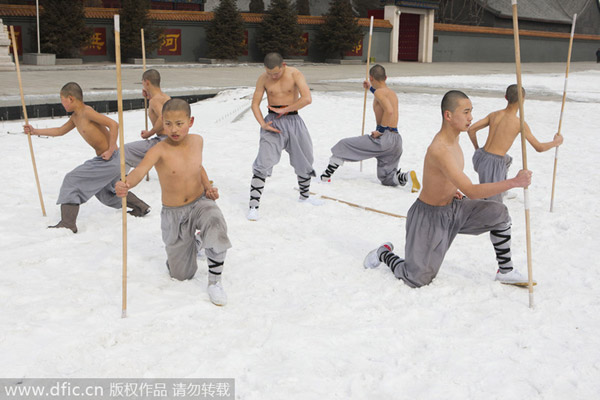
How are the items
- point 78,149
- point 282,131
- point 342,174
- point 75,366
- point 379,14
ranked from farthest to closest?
point 379,14, point 78,149, point 342,174, point 282,131, point 75,366

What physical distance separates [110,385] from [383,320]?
165cm

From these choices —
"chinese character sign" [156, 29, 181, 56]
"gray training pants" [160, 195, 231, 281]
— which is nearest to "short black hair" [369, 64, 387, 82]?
"gray training pants" [160, 195, 231, 281]

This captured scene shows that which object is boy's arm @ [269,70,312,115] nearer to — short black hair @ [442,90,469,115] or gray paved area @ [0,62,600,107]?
short black hair @ [442,90,469,115]

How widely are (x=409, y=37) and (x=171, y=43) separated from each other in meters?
15.1

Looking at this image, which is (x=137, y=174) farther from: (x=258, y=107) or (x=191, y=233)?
(x=258, y=107)

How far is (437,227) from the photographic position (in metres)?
4.12

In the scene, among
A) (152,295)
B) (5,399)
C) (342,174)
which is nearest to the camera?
(5,399)

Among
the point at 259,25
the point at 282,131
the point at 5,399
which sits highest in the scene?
the point at 259,25

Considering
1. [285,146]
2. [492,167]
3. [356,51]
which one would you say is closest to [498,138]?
[492,167]

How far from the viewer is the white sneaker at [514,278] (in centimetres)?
417

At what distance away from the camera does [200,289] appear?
164 inches

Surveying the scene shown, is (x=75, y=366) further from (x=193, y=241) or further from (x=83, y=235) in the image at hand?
(x=83, y=235)

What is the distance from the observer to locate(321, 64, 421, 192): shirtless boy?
7.00 m

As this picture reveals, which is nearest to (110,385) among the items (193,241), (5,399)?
(5,399)
